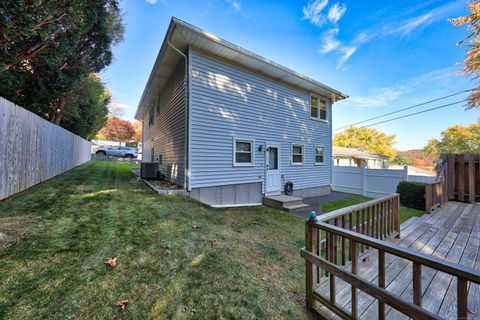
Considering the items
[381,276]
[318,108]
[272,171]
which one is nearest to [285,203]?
[272,171]

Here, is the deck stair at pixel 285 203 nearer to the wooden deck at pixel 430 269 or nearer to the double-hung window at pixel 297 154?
the double-hung window at pixel 297 154

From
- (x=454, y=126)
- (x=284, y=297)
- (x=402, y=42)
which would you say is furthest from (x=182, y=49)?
(x=454, y=126)

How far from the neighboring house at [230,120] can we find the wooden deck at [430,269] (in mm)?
4759

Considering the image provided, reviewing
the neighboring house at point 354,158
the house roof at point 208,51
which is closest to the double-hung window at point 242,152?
the house roof at point 208,51

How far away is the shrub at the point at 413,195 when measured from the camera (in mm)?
6660

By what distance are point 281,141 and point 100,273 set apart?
25.4ft

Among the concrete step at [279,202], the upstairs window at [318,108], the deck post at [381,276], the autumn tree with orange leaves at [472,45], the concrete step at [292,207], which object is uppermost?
the autumn tree with orange leaves at [472,45]

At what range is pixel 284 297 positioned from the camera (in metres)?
2.29

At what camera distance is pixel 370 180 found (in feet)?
34.4

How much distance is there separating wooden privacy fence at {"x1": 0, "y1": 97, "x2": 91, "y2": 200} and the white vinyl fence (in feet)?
44.3

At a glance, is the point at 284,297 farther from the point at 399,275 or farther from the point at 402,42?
the point at 402,42

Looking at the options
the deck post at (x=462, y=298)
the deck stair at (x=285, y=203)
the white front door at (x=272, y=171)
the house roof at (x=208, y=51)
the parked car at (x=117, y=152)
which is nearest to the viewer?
the deck post at (x=462, y=298)

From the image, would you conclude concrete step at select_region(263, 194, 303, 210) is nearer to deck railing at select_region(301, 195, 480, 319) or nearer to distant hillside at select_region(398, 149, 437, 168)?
deck railing at select_region(301, 195, 480, 319)

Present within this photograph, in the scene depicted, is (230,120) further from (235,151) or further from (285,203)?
(285,203)
